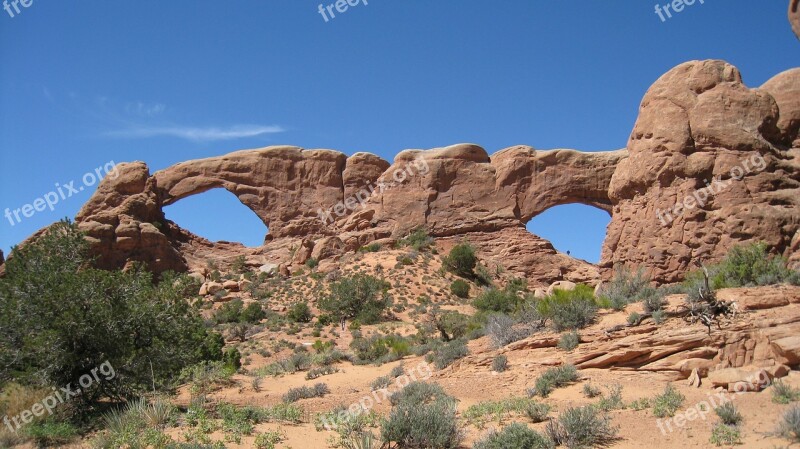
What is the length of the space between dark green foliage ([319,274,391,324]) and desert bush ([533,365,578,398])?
14.7 metres

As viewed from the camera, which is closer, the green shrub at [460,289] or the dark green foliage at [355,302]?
the dark green foliage at [355,302]

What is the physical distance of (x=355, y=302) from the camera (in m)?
25.3

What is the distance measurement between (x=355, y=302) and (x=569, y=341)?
1519 cm

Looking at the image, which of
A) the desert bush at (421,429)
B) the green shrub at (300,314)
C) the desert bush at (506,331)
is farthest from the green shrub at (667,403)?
the green shrub at (300,314)

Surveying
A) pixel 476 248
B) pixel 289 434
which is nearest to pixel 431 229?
pixel 476 248

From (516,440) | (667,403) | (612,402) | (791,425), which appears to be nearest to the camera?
(791,425)

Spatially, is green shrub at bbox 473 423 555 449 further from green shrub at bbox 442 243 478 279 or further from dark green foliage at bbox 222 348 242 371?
green shrub at bbox 442 243 478 279

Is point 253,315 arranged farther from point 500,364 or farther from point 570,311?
point 570,311

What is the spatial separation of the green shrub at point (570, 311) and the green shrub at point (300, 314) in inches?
590

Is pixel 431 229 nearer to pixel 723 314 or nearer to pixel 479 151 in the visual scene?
pixel 479 151

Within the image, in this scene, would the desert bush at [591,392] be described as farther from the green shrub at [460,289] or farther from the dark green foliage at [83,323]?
the green shrub at [460,289]

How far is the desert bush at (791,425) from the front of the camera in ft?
22.0

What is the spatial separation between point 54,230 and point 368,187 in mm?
29790

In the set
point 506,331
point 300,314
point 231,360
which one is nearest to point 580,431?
point 506,331
